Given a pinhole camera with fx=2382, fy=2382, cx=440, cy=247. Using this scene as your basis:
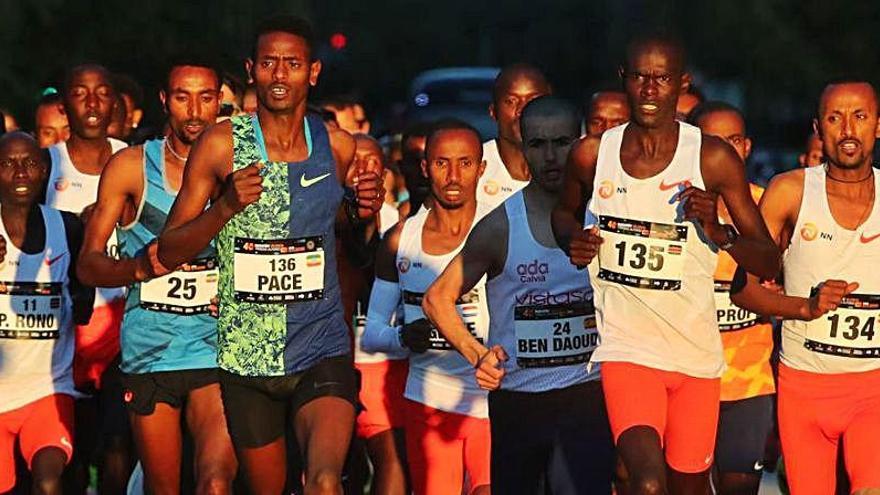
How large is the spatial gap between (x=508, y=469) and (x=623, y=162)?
138 cm

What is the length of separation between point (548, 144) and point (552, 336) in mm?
867

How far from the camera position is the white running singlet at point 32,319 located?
1093cm

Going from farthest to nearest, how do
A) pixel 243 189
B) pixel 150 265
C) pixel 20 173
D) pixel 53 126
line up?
pixel 53 126 < pixel 20 173 < pixel 150 265 < pixel 243 189

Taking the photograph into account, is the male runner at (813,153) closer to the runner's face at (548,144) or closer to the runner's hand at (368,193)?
the runner's face at (548,144)

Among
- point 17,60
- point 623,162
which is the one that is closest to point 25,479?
point 623,162

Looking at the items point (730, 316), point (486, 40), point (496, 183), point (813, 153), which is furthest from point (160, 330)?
point (486, 40)

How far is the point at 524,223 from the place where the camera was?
9.86 meters

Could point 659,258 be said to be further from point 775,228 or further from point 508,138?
point 508,138

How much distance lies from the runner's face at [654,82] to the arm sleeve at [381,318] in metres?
1.88

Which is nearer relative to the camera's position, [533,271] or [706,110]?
[533,271]

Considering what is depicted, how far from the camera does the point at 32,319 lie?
10961 millimetres

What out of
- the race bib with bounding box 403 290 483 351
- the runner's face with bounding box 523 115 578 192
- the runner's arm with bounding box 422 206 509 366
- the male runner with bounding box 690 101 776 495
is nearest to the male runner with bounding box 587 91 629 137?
the male runner with bounding box 690 101 776 495

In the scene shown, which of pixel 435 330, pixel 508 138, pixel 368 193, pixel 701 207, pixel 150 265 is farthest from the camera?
pixel 508 138

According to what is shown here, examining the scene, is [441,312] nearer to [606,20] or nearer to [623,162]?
[623,162]
